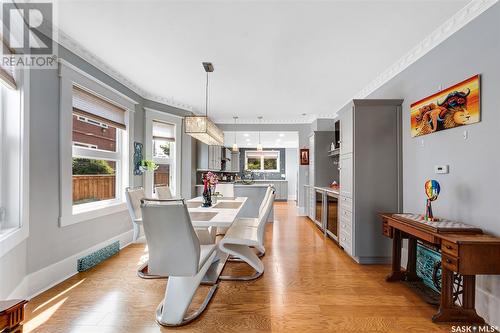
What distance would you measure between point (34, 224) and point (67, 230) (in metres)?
0.43

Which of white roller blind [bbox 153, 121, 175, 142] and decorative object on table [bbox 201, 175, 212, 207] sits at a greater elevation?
white roller blind [bbox 153, 121, 175, 142]

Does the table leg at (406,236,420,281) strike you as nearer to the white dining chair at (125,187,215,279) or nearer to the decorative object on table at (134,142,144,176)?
the white dining chair at (125,187,215,279)

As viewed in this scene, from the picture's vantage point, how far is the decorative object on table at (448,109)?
1.97 meters

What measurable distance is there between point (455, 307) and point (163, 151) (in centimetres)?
476

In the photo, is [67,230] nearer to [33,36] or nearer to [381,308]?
[33,36]

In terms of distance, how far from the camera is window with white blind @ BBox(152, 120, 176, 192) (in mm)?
4684

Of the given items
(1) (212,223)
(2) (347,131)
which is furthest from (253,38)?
(1) (212,223)

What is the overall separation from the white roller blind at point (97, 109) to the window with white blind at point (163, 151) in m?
0.93

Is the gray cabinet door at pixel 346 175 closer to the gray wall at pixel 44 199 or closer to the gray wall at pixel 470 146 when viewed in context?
the gray wall at pixel 470 146

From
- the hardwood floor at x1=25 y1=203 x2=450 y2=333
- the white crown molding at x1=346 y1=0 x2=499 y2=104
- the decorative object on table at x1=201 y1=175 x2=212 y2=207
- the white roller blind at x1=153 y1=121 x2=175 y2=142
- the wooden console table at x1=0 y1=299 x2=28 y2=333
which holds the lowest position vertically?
the hardwood floor at x1=25 y1=203 x2=450 y2=333

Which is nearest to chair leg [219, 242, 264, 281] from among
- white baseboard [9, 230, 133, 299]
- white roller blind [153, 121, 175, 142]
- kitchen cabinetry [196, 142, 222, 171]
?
white baseboard [9, 230, 133, 299]

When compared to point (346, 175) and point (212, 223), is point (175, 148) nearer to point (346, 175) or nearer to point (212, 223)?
point (212, 223)

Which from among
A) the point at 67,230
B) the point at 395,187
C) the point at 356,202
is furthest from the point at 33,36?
the point at 395,187

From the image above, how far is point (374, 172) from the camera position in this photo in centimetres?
306
